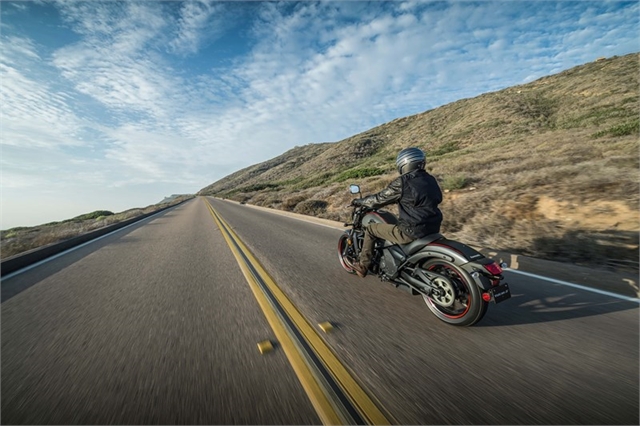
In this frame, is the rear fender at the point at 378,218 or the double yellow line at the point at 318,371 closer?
the double yellow line at the point at 318,371

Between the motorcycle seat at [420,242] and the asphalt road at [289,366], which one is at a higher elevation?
the motorcycle seat at [420,242]

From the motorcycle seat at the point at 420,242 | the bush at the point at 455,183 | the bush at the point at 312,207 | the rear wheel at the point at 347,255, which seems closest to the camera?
the motorcycle seat at the point at 420,242

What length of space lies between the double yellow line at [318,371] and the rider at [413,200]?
1672 millimetres

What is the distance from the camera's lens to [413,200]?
132 inches

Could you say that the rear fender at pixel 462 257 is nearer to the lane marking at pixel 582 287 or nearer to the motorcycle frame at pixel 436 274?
the motorcycle frame at pixel 436 274

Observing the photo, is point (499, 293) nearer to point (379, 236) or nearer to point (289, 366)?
point (379, 236)

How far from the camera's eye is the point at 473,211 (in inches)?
294

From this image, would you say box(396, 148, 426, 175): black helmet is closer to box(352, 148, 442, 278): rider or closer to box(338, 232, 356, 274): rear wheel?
box(352, 148, 442, 278): rider

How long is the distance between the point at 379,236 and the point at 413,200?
82 cm

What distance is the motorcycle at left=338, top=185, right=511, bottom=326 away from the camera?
8.95 feet

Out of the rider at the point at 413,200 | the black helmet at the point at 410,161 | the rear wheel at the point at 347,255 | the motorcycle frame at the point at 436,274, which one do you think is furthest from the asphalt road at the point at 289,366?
the black helmet at the point at 410,161

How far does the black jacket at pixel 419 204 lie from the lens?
3.31 meters

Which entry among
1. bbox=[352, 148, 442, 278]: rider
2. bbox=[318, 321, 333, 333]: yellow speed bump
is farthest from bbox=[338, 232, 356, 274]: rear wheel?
bbox=[318, 321, 333, 333]: yellow speed bump

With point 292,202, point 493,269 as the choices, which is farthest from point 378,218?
point 292,202
